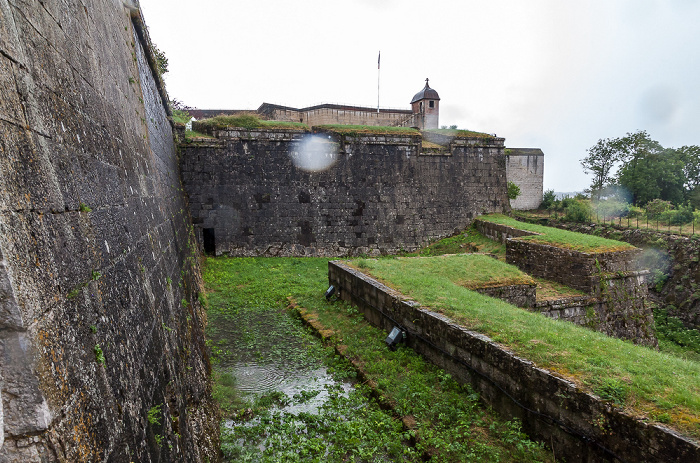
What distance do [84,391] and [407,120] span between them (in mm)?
26263

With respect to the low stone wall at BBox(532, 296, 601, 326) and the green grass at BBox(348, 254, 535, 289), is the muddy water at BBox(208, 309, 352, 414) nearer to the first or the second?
the green grass at BBox(348, 254, 535, 289)

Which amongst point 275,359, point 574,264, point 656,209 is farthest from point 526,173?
point 275,359

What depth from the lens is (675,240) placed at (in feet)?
52.4

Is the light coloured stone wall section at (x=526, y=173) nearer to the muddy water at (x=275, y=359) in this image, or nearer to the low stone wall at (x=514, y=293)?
the low stone wall at (x=514, y=293)

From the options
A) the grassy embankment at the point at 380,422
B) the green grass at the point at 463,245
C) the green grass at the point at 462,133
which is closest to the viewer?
the grassy embankment at the point at 380,422

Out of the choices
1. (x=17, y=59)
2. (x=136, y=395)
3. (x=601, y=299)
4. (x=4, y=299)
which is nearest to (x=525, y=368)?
(x=136, y=395)

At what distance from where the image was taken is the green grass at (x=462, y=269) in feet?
30.0

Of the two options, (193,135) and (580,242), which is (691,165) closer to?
(580,242)

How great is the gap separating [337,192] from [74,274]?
14.0 meters

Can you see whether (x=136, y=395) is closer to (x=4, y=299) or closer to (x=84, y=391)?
(x=84, y=391)

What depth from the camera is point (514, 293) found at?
29.6 ft

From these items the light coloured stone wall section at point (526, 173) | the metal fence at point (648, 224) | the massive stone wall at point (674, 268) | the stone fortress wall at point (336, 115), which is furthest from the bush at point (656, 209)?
the stone fortress wall at point (336, 115)

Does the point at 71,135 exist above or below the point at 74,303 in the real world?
above

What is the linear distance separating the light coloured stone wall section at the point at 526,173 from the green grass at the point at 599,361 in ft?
67.2
